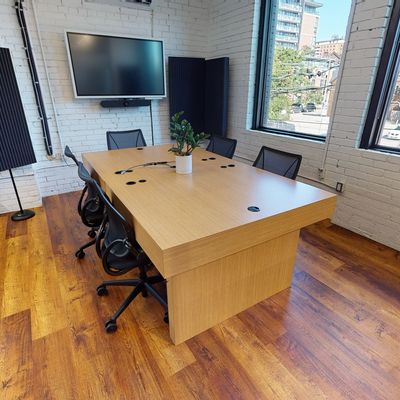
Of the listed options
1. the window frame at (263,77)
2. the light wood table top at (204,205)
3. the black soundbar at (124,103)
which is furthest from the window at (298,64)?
the black soundbar at (124,103)

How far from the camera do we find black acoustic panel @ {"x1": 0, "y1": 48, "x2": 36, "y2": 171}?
2844 millimetres

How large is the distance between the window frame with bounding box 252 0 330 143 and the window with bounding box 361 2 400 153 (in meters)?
0.61

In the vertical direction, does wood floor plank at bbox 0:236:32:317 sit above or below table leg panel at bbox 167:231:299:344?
below

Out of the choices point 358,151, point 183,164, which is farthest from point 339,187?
point 183,164

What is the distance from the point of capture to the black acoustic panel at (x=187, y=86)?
165 inches

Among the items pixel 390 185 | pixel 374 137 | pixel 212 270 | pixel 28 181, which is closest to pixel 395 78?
pixel 374 137

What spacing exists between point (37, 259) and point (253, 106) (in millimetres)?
3393

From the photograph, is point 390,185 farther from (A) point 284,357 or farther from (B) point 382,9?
(A) point 284,357

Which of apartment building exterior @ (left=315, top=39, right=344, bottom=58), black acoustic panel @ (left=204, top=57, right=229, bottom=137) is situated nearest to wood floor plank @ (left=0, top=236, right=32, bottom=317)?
black acoustic panel @ (left=204, top=57, right=229, bottom=137)

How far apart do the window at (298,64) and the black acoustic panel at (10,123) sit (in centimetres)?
306

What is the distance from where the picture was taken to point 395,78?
2.40 metres

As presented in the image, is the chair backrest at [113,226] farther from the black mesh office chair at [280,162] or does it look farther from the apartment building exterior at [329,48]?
the apartment building exterior at [329,48]

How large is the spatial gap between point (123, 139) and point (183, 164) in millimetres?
1591

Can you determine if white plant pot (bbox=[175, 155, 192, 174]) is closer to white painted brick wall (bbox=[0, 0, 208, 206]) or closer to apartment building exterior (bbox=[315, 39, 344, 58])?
apartment building exterior (bbox=[315, 39, 344, 58])
